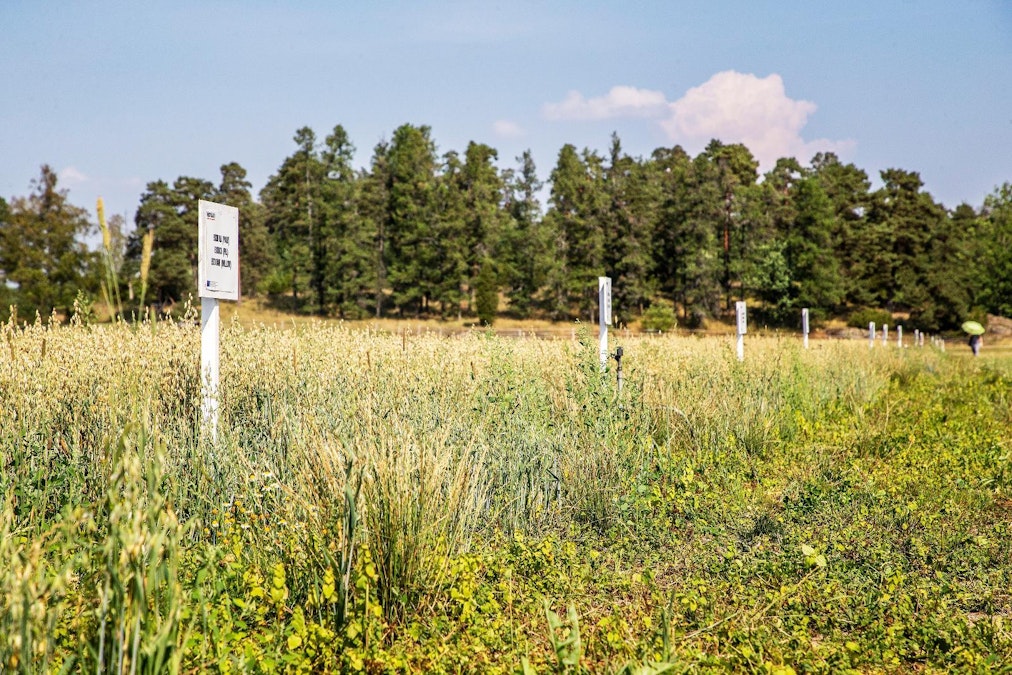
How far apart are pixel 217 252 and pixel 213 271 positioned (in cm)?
13

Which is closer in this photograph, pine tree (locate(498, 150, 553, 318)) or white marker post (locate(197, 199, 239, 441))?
white marker post (locate(197, 199, 239, 441))

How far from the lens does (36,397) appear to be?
4.61 m

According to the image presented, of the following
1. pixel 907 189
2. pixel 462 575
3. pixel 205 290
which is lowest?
pixel 462 575

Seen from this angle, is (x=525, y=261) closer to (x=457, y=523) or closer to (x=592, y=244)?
(x=592, y=244)

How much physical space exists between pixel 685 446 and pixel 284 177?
1979 inches

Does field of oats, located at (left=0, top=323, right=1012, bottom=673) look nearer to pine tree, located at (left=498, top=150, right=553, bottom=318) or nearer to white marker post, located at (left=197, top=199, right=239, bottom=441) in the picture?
white marker post, located at (left=197, top=199, right=239, bottom=441)

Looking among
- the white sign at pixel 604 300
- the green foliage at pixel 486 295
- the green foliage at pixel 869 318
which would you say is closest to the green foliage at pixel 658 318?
the green foliage at pixel 486 295

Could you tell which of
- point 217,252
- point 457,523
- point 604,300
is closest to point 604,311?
point 604,300

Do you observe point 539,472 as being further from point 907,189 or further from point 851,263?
point 907,189

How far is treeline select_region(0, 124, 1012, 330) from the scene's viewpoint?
44.6 m

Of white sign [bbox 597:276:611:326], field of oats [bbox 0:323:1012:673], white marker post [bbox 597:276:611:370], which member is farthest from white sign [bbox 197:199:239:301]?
white sign [bbox 597:276:611:326]

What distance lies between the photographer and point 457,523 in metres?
3.76

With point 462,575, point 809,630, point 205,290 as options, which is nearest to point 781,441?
point 809,630

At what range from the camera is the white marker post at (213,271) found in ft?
15.8
